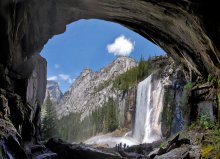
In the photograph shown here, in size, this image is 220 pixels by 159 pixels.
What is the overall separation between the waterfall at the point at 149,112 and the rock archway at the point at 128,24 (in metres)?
33.8

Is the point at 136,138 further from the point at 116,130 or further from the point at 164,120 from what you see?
the point at 116,130

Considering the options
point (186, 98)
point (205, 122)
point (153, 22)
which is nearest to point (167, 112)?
point (186, 98)

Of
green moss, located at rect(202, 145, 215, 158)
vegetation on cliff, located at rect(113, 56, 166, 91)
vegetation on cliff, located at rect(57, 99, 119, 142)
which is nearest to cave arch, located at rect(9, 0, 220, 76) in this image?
green moss, located at rect(202, 145, 215, 158)

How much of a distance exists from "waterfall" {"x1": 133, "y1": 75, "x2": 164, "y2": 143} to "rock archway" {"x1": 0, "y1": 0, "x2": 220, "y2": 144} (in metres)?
33.8

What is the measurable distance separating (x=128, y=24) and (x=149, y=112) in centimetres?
3991

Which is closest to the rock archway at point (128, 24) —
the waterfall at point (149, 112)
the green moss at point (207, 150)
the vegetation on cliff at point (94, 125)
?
the green moss at point (207, 150)

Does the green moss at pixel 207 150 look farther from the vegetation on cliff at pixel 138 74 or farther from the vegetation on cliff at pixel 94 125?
the vegetation on cliff at pixel 138 74

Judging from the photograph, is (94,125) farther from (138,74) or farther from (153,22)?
(153,22)

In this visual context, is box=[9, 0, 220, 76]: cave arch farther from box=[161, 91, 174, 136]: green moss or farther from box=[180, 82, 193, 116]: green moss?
box=[161, 91, 174, 136]: green moss

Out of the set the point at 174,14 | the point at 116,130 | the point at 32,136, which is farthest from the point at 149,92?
the point at 174,14

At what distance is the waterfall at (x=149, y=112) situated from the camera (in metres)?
53.3

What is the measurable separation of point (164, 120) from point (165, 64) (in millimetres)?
18193

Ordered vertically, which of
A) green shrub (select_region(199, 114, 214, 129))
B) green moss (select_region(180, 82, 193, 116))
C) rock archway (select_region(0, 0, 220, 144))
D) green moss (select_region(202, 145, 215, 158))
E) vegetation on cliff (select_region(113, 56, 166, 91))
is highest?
vegetation on cliff (select_region(113, 56, 166, 91))

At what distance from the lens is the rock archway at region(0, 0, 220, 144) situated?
12.0m
